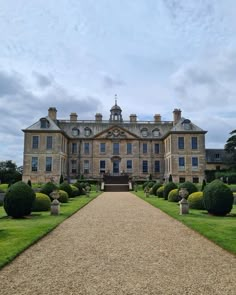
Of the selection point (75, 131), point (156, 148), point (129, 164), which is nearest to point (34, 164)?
point (75, 131)

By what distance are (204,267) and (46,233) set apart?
4593 mm

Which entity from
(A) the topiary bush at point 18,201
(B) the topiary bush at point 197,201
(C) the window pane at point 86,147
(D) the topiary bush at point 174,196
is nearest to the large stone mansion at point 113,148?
(C) the window pane at point 86,147

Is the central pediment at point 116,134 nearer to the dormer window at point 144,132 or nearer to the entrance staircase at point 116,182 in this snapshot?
the dormer window at point 144,132

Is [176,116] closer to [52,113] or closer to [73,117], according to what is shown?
[73,117]

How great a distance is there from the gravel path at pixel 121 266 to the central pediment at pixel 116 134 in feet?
111

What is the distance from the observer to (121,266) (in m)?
5.23

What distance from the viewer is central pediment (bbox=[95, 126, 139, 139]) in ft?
139

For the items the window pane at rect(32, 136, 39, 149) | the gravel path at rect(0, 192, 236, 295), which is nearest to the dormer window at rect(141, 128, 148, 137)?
the window pane at rect(32, 136, 39, 149)

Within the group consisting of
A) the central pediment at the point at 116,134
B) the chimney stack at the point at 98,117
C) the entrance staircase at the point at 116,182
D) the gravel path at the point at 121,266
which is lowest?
the gravel path at the point at 121,266

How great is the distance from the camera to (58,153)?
3778 cm

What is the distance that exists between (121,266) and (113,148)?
37.2 meters

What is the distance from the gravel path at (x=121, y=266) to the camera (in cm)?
421

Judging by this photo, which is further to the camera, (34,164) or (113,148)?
(113,148)

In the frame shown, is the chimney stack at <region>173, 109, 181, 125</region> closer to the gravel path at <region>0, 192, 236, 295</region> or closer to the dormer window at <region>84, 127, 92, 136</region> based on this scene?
the dormer window at <region>84, 127, 92, 136</region>
